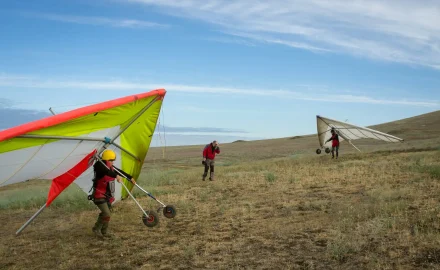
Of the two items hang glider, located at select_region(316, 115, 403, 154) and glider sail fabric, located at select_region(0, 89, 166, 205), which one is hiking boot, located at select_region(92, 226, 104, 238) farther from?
hang glider, located at select_region(316, 115, 403, 154)

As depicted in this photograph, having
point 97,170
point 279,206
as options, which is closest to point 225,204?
point 279,206

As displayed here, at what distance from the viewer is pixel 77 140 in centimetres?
835

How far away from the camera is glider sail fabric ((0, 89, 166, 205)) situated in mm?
6844

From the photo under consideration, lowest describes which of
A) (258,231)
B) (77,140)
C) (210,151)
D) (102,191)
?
(258,231)

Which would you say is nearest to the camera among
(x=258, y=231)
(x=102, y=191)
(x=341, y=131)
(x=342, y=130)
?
(x=258, y=231)

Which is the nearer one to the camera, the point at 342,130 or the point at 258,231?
the point at 258,231

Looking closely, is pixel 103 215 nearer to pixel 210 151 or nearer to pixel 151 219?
pixel 151 219

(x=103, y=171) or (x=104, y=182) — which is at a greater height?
(x=103, y=171)

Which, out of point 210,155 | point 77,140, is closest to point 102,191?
point 77,140

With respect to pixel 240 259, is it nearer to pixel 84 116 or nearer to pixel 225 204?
pixel 84 116

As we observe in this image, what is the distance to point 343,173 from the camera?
15.6m

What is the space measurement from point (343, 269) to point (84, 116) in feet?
16.6

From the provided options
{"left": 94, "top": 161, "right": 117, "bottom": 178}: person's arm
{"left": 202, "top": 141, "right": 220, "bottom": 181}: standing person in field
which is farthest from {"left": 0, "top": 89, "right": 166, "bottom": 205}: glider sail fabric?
{"left": 202, "top": 141, "right": 220, "bottom": 181}: standing person in field

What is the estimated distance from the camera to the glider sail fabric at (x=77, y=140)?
6844mm
